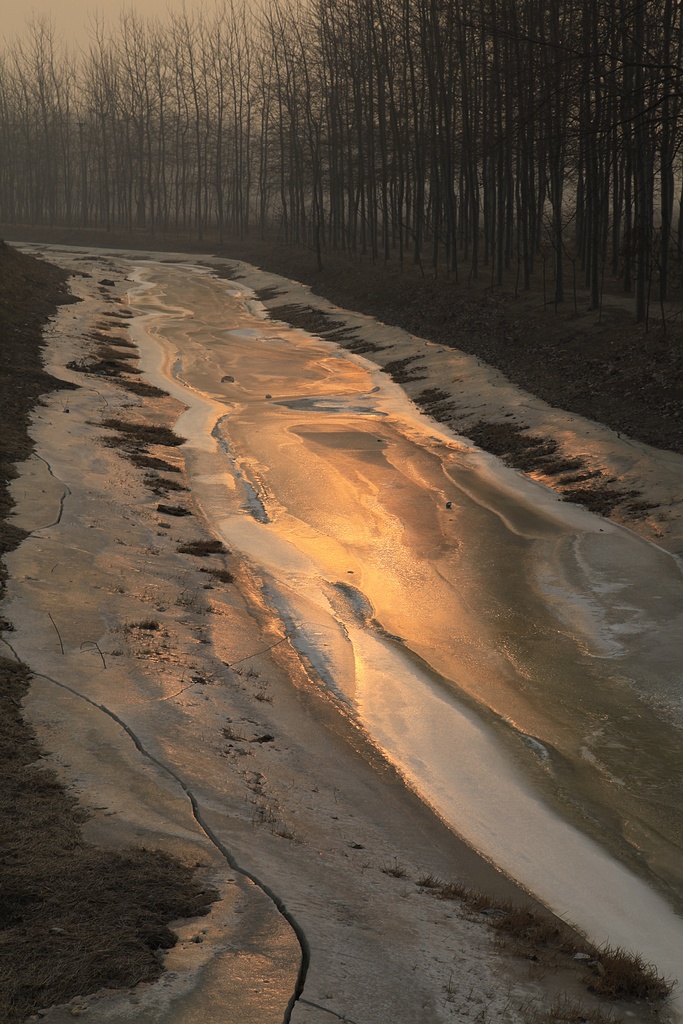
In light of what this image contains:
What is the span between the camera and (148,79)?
84875mm

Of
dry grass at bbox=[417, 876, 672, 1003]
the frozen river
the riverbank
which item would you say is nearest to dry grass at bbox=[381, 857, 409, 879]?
dry grass at bbox=[417, 876, 672, 1003]

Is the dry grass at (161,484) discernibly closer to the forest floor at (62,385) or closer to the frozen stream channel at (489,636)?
the frozen stream channel at (489,636)

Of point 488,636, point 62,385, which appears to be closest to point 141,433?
point 62,385

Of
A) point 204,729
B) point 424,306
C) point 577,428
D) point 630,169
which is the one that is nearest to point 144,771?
point 204,729

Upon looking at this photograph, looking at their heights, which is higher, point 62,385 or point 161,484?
point 62,385

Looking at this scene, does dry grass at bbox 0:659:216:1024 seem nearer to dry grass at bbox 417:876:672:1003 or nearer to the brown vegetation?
the brown vegetation

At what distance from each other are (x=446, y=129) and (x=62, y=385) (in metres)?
20.3

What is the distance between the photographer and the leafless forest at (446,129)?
11.0m

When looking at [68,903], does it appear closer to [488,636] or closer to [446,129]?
[488,636]

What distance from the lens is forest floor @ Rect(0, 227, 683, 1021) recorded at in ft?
13.2

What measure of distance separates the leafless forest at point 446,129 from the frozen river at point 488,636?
374 cm

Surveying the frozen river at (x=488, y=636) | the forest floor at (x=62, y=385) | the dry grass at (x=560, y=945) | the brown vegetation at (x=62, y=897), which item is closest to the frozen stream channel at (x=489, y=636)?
the frozen river at (x=488, y=636)

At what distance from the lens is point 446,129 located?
3394 cm

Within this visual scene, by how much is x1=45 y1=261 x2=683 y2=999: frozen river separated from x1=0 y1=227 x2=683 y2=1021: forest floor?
2.15m
